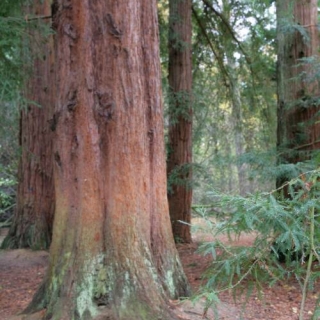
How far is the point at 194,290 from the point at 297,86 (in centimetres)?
418

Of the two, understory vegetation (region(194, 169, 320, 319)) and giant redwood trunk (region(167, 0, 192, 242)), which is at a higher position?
giant redwood trunk (region(167, 0, 192, 242))

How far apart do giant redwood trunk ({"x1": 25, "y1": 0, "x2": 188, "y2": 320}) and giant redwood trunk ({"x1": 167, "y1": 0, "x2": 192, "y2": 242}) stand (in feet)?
19.2

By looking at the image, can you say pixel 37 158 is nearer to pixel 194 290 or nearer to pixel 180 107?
pixel 180 107

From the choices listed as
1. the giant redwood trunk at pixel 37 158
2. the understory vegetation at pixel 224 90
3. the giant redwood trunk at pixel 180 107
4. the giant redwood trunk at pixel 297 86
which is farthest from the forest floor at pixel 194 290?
the giant redwood trunk at pixel 297 86

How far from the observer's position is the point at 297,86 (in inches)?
311

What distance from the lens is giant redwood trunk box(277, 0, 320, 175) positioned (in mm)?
7551

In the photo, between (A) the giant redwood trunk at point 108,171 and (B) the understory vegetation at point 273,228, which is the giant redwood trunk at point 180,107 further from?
(B) the understory vegetation at point 273,228

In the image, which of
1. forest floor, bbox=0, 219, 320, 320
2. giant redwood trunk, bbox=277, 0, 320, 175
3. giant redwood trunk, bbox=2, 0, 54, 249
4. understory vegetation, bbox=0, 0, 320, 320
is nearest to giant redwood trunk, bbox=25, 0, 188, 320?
forest floor, bbox=0, 219, 320, 320

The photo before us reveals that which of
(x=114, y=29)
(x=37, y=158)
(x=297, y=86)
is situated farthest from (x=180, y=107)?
(x=114, y=29)

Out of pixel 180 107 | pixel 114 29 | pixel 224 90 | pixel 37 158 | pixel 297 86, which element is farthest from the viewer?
pixel 224 90

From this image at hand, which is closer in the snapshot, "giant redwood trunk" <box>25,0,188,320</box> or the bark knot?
"giant redwood trunk" <box>25,0,188,320</box>

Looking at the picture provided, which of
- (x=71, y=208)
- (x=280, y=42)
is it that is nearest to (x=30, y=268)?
(x=71, y=208)

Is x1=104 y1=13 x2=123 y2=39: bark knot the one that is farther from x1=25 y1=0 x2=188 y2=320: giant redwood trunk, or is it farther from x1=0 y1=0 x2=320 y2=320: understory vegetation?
x1=0 y1=0 x2=320 y2=320: understory vegetation

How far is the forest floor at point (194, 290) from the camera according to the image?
4.60m
